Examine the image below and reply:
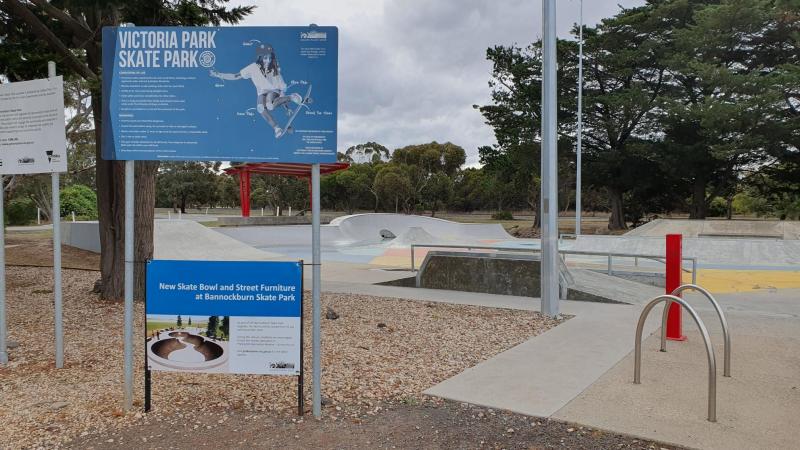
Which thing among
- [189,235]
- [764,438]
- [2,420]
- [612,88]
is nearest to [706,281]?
[764,438]

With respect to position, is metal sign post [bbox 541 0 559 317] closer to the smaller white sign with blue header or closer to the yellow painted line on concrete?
the smaller white sign with blue header

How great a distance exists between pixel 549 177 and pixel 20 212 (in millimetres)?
44156

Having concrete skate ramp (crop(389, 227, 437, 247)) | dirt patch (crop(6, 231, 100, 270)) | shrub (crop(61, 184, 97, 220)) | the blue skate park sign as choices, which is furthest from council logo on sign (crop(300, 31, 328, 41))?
shrub (crop(61, 184, 97, 220))

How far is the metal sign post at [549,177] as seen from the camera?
787 centimetres

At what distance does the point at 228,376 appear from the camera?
5.02 m

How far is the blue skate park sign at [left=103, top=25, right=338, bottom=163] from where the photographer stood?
3861 mm

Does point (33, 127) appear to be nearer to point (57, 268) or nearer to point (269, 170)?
point (57, 268)

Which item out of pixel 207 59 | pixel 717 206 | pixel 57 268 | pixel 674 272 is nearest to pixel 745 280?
pixel 674 272

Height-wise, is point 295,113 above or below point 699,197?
below

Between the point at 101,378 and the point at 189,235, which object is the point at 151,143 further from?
the point at 189,235

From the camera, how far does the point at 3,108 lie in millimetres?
5320

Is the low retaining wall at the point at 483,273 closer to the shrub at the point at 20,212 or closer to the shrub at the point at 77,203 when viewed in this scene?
the shrub at the point at 20,212

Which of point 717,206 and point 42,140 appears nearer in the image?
point 42,140

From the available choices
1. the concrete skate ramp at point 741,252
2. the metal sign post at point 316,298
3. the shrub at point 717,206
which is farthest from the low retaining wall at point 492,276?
the shrub at point 717,206
